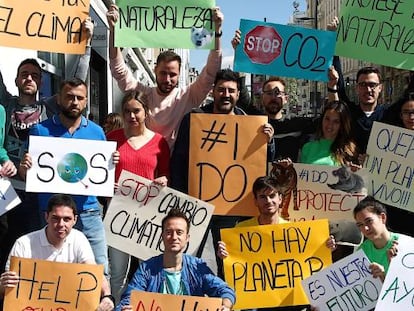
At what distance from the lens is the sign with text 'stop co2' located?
5.11 m

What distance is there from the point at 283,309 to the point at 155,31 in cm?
221

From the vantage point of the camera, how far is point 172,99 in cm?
493

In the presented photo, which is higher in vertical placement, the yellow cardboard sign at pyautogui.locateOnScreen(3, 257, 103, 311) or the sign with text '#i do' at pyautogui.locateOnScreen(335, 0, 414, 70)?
the sign with text '#i do' at pyautogui.locateOnScreen(335, 0, 414, 70)

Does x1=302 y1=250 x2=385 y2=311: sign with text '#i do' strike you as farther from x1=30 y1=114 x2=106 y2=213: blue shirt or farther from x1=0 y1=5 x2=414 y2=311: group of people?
x1=30 y1=114 x2=106 y2=213: blue shirt

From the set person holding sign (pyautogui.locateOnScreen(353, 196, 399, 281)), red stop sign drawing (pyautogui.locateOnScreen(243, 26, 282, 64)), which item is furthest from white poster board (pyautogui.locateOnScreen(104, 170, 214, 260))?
red stop sign drawing (pyautogui.locateOnScreen(243, 26, 282, 64))

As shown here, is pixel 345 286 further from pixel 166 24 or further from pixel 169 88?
pixel 166 24

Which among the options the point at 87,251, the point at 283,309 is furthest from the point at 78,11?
the point at 283,309

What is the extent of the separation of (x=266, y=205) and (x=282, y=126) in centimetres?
81

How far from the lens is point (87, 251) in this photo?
4164 mm

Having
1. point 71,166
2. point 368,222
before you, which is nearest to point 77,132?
point 71,166

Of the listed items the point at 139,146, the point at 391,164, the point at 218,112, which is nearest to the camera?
the point at 139,146

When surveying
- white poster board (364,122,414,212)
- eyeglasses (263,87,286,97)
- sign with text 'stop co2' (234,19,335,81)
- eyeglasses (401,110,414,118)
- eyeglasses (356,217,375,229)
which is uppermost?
sign with text 'stop co2' (234,19,335,81)

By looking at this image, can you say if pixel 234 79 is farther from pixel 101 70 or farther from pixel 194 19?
pixel 101 70

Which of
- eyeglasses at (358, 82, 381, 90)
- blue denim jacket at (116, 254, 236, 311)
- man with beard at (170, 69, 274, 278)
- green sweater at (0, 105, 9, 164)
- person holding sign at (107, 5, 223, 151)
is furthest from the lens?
eyeglasses at (358, 82, 381, 90)
